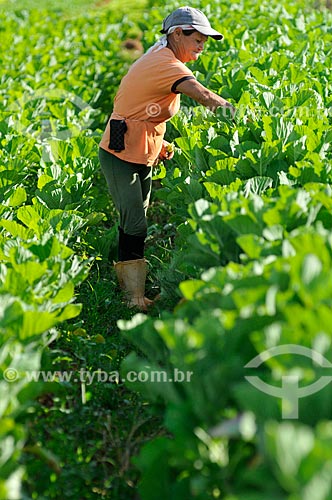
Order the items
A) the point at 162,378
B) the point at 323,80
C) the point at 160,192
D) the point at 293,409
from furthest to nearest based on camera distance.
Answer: the point at 323,80, the point at 160,192, the point at 162,378, the point at 293,409

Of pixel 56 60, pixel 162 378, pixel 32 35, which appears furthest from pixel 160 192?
pixel 32 35

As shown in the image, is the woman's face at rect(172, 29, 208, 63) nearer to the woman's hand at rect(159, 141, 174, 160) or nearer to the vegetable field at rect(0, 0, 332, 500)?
the vegetable field at rect(0, 0, 332, 500)

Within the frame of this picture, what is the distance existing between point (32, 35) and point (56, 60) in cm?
273

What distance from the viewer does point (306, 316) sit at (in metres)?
2.25

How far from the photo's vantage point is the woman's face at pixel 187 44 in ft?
14.8

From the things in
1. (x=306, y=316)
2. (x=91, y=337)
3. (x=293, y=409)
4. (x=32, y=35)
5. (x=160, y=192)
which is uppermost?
(x=306, y=316)

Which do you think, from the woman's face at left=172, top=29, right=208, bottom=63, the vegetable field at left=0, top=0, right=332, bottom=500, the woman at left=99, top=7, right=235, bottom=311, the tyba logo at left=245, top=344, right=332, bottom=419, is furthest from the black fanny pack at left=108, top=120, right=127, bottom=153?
the tyba logo at left=245, top=344, right=332, bottom=419

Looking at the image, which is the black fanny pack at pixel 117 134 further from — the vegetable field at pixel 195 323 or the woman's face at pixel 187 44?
the woman's face at pixel 187 44

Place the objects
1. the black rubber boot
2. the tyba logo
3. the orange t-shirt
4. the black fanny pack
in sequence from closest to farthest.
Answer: the tyba logo < the orange t-shirt < the black fanny pack < the black rubber boot

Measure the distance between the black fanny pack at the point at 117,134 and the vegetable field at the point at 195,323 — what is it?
371mm

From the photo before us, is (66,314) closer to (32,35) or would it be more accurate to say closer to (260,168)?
(260,168)

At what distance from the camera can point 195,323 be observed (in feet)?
8.18

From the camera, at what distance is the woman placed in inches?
174

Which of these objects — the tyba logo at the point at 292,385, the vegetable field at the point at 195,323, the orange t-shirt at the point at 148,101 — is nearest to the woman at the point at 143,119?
the orange t-shirt at the point at 148,101
